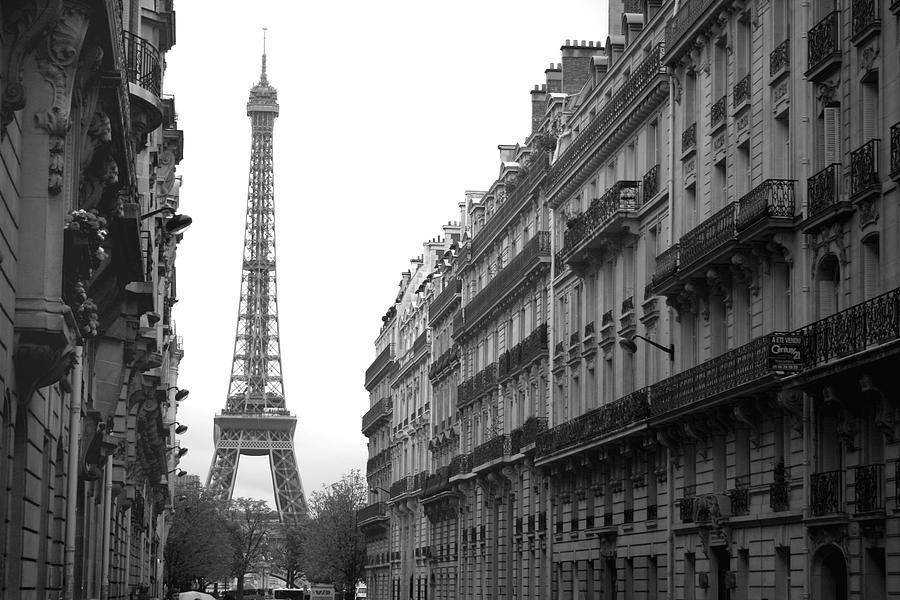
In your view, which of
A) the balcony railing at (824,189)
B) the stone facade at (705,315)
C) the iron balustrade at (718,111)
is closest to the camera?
the stone facade at (705,315)

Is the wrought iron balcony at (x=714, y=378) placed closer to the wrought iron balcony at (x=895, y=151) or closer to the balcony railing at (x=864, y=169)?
the balcony railing at (x=864, y=169)

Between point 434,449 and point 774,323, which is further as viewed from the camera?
point 434,449

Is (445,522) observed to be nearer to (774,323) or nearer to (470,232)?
(470,232)

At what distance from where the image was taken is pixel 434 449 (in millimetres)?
85562

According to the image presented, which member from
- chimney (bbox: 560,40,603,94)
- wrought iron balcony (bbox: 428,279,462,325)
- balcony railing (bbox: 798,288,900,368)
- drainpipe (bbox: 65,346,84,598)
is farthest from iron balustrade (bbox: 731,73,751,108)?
wrought iron balcony (bbox: 428,279,462,325)

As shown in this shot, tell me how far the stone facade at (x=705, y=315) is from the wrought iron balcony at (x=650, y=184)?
13cm

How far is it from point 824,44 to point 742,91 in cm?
543

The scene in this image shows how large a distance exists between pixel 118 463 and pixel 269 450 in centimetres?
15274

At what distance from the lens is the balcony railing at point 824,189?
31094mm

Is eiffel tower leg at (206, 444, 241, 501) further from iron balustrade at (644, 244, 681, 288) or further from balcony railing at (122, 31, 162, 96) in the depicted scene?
balcony railing at (122, 31, 162, 96)

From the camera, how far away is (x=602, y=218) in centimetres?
4947

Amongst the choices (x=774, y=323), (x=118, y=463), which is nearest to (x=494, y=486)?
(x=118, y=463)

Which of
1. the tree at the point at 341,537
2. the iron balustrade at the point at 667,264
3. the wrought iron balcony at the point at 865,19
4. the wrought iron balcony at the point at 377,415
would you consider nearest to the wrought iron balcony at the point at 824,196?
the wrought iron balcony at the point at 865,19

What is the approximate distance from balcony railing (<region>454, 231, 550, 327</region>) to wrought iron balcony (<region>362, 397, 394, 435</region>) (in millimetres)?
33960
